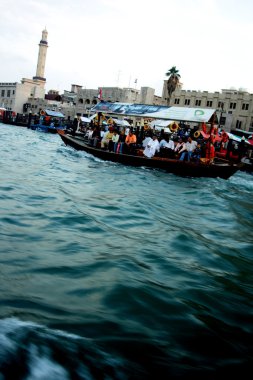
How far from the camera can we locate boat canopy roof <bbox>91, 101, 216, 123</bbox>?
52.2 feet

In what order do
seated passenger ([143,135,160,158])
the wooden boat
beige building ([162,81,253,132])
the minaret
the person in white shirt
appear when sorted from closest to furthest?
1. the wooden boat
2. the person in white shirt
3. seated passenger ([143,135,160,158])
4. beige building ([162,81,253,132])
5. the minaret

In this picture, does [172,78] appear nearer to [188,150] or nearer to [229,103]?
[229,103]

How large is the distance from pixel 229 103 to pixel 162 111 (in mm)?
34083

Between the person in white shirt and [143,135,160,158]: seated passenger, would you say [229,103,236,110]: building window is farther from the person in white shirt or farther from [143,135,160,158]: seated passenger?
[143,135,160,158]: seated passenger

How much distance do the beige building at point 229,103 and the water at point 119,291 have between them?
41.5 m

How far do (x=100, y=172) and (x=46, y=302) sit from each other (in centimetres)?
985

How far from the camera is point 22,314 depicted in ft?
9.21

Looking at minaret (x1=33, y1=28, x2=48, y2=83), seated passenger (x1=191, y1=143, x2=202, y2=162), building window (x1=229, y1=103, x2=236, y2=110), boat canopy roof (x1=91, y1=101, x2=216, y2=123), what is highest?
minaret (x1=33, y1=28, x2=48, y2=83)

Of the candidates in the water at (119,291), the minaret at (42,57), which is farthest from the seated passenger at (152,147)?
the minaret at (42,57)

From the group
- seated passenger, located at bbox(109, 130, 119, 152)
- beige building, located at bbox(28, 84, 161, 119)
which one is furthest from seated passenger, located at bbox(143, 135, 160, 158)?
beige building, located at bbox(28, 84, 161, 119)

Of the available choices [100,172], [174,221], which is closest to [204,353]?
[174,221]

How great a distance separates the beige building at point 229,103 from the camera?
46.0 metres

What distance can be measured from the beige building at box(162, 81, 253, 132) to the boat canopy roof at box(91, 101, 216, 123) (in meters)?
28.5

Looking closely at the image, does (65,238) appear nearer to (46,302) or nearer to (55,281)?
(55,281)
